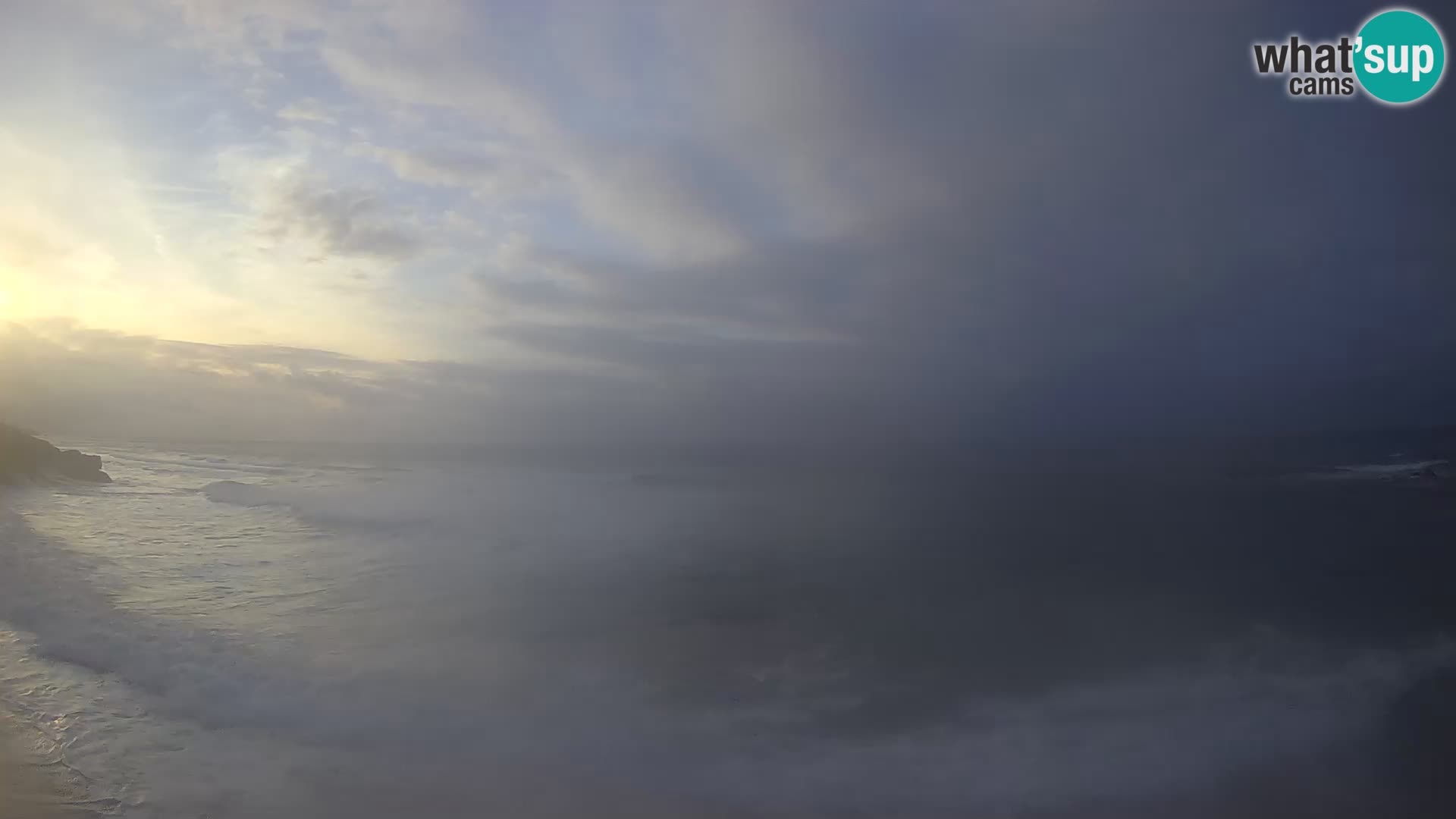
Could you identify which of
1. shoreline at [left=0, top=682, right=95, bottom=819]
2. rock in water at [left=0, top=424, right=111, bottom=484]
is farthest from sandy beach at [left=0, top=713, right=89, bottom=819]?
rock in water at [left=0, top=424, right=111, bottom=484]

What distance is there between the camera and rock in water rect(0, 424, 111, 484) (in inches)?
1130

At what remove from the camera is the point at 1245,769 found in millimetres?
9289

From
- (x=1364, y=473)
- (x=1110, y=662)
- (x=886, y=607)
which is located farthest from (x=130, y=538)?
(x=1364, y=473)

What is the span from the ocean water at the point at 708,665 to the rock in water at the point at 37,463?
2.90 meters

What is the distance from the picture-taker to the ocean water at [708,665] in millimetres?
8219

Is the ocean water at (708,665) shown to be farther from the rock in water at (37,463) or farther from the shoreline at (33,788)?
the rock in water at (37,463)

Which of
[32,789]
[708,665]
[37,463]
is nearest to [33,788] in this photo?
[32,789]

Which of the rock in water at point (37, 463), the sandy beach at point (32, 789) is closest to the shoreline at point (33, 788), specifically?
the sandy beach at point (32, 789)

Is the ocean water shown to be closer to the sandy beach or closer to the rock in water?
the sandy beach

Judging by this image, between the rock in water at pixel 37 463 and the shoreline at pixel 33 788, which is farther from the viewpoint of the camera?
the rock in water at pixel 37 463

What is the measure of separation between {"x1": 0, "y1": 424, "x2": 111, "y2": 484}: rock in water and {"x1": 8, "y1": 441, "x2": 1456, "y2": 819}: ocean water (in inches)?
114

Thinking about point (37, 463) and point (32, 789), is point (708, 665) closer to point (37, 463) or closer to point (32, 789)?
point (32, 789)

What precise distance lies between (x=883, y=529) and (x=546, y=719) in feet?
71.0

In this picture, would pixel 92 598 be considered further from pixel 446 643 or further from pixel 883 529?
pixel 883 529
